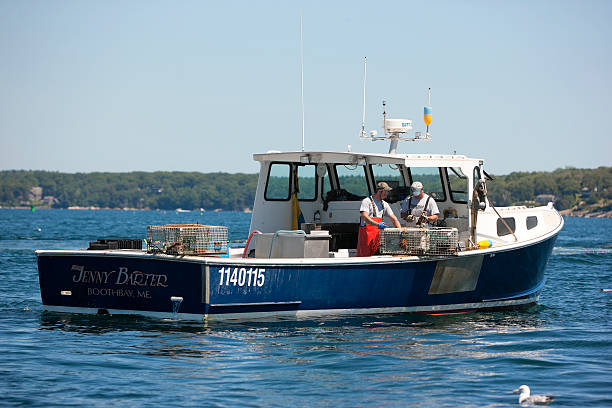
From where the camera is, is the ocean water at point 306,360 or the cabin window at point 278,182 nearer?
the ocean water at point 306,360

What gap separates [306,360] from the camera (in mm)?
10250

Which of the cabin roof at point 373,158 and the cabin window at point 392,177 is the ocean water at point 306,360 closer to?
the cabin window at point 392,177

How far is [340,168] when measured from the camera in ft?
49.9

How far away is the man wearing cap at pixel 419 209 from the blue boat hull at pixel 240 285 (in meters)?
0.72

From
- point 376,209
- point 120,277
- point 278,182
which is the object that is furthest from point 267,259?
point 278,182

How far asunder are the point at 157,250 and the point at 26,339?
6.69 ft

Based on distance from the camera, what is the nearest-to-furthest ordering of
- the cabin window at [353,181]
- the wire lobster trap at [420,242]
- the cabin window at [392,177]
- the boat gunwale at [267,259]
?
1. the boat gunwale at [267,259]
2. the wire lobster trap at [420,242]
3. the cabin window at [392,177]
4. the cabin window at [353,181]

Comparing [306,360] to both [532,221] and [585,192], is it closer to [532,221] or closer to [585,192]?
[532,221]

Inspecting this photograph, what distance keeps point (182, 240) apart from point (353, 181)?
443 cm

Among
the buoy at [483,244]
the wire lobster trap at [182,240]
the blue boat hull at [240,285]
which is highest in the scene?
the wire lobster trap at [182,240]

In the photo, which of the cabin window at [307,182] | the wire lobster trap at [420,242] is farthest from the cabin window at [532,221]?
the cabin window at [307,182]

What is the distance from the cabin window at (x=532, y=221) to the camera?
51.5 feet

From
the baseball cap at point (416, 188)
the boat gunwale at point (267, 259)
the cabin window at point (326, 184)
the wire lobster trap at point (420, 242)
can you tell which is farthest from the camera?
the cabin window at point (326, 184)

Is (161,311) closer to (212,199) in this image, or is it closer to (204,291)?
(204,291)
